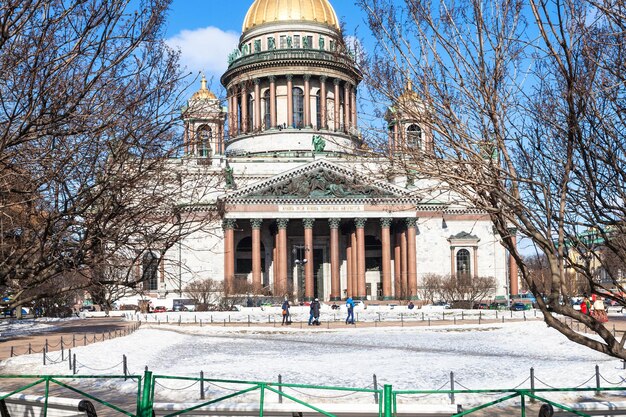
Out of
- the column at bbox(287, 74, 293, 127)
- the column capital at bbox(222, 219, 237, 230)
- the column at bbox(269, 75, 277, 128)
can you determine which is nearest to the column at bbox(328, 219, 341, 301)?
the column capital at bbox(222, 219, 237, 230)

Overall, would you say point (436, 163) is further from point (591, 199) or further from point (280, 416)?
point (280, 416)

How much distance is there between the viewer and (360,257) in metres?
78.6

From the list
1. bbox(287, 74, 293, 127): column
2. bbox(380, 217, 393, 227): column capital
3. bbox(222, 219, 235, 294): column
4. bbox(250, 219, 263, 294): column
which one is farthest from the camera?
bbox(287, 74, 293, 127): column

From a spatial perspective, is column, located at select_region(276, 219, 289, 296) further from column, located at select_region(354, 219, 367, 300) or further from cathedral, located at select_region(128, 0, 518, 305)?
column, located at select_region(354, 219, 367, 300)

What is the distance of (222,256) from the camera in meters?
81.6

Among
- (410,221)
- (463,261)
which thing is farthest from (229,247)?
(463,261)

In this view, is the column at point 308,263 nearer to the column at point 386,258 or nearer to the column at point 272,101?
the column at point 386,258

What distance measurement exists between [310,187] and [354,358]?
5204 centimetres

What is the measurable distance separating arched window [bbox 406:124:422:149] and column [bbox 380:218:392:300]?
66.3 m

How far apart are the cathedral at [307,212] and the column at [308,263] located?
11 cm

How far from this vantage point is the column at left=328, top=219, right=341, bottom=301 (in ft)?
254

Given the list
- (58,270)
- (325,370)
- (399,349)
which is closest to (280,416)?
(58,270)

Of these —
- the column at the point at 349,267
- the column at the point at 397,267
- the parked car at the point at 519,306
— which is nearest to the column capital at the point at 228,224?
the column at the point at 349,267

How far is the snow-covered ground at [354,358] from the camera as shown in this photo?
21.7m
